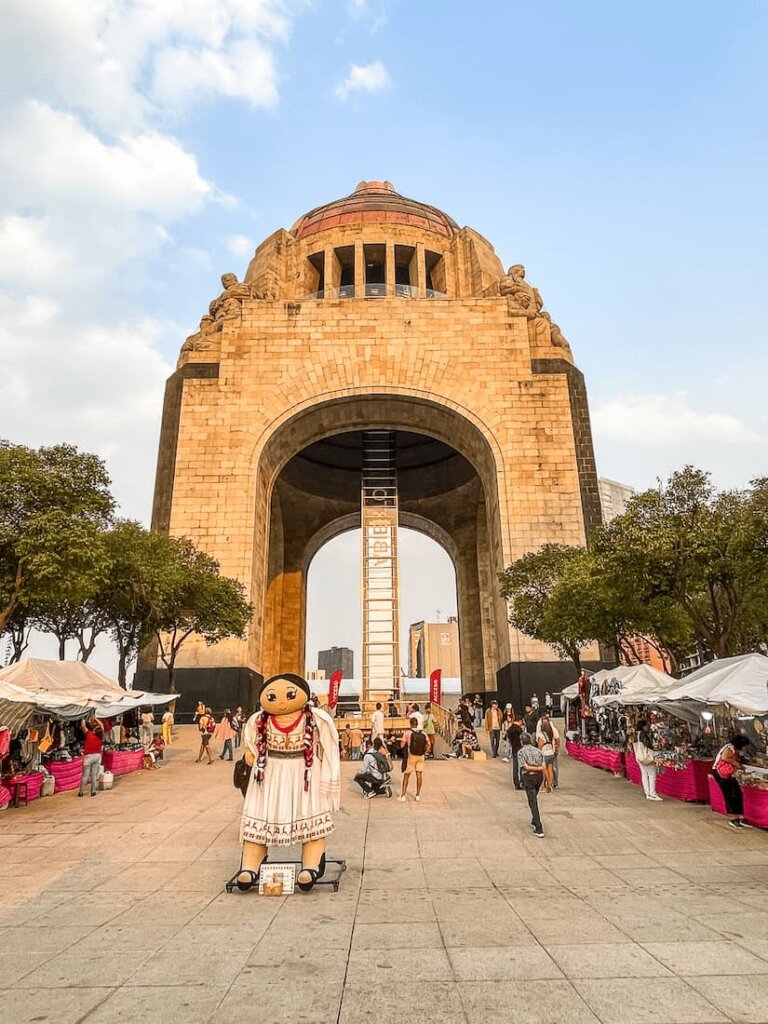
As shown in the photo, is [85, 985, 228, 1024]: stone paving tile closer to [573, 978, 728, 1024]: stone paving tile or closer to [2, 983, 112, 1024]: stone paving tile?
[2, 983, 112, 1024]: stone paving tile

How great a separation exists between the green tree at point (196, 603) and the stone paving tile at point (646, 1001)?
60.8ft

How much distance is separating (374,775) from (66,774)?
6648 millimetres

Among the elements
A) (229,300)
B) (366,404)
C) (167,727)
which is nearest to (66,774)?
(167,727)

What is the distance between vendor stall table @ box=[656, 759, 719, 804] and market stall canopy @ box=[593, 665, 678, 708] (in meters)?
1.29

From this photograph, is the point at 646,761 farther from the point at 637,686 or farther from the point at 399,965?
the point at 399,965

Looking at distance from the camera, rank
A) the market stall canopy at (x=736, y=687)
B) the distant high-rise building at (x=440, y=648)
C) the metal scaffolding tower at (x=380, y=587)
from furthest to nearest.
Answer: the distant high-rise building at (x=440, y=648), the metal scaffolding tower at (x=380, y=587), the market stall canopy at (x=736, y=687)

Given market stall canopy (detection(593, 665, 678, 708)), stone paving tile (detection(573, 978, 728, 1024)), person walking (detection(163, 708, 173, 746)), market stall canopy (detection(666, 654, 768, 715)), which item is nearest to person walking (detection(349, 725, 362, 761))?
person walking (detection(163, 708, 173, 746))

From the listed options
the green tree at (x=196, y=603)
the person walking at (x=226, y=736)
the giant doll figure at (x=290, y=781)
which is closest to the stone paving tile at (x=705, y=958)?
the giant doll figure at (x=290, y=781)

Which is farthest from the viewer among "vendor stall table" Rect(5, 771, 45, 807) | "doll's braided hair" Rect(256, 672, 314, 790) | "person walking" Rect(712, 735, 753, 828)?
"vendor stall table" Rect(5, 771, 45, 807)

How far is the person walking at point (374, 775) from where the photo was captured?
38.9 feet

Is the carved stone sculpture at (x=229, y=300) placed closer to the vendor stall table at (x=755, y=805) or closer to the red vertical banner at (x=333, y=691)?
the red vertical banner at (x=333, y=691)

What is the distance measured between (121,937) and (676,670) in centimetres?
2591

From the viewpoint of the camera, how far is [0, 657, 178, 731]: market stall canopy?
11625 mm

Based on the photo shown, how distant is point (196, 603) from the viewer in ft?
73.0
